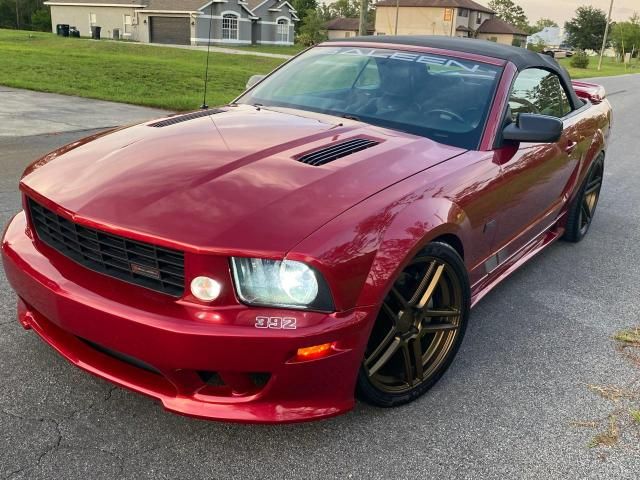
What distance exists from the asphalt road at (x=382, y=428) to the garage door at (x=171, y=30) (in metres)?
48.1

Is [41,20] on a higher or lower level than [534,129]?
higher

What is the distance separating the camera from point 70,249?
2383 mm

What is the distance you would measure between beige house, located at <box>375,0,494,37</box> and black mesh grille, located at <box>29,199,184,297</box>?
7476 centimetres

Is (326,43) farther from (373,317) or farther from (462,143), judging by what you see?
(373,317)

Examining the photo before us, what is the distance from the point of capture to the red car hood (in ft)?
6.91

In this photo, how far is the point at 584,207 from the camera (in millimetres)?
5047

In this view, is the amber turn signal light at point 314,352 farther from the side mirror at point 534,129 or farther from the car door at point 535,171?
the side mirror at point 534,129

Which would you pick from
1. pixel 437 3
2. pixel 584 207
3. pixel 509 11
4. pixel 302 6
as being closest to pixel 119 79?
pixel 584 207

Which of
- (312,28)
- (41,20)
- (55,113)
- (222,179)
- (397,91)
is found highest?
(312,28)

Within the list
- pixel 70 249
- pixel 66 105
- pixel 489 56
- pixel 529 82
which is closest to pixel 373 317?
pixel 70 249

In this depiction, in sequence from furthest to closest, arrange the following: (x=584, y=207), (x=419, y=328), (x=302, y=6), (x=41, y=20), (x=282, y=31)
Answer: (x=302, y=6) → (x=41, y=20) → (x=282, y=31) → (x=584, y=207) → (x=419, y=328)

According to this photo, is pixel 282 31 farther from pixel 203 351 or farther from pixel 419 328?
pixel 203 351

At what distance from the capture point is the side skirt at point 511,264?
3232mm

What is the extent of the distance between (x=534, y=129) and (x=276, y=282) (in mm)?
1826
